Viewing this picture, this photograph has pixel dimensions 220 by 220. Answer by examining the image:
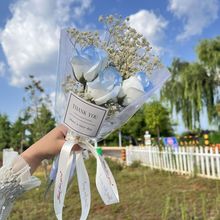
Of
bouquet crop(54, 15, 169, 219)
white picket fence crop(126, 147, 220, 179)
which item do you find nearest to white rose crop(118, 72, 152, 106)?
bouquet crop(54, 15, 169, 219)

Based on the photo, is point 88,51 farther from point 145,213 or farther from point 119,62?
point 145,213

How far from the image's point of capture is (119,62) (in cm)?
113

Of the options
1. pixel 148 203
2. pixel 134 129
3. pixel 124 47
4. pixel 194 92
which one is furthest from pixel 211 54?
pixel 134 129

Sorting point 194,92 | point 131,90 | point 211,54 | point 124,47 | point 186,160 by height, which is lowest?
point 186,160

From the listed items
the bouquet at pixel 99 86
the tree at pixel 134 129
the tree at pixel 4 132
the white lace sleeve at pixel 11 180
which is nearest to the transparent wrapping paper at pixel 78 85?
the bouquet at pixel 99 86

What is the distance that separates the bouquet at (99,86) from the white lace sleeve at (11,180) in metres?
0.12

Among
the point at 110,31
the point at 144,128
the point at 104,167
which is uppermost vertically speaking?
the point at 144,128

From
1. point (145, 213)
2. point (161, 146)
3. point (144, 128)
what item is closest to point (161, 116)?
point (144, 128)

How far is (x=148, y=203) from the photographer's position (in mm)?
4297

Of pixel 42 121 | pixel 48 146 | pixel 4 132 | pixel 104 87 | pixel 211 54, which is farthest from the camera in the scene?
pixel 4 132

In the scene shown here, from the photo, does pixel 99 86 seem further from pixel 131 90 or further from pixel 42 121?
pixel 42 121

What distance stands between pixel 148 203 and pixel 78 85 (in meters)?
3.50

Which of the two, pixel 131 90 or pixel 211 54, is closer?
pixel 131 90

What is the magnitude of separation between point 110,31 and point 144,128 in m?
27.0
